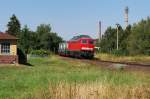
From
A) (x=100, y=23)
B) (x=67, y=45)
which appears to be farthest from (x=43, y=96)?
(x=100, y=23)

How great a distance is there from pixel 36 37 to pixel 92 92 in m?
92.6

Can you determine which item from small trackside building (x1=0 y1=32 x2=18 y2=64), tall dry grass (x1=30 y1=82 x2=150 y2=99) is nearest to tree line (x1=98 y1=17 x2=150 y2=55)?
small trackside building (x1=0 y1=32 x2=18 y2=64)

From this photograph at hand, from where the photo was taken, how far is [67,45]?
3211 inches

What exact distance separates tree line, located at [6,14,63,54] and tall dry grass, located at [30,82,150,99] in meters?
79.2

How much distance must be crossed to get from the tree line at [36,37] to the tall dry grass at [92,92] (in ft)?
260

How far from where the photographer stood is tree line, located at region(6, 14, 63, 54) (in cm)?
10019

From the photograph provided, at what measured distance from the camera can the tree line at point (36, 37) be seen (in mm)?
100188

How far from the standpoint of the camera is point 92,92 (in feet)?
55.9

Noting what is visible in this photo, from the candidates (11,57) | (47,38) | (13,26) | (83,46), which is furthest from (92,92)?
(13,26)

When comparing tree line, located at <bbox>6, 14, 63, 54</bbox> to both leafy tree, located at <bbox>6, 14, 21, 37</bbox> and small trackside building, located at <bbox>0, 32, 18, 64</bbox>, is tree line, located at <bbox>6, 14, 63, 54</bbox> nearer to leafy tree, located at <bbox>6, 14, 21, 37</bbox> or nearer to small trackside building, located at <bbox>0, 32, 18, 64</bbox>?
leafy tree, located at <bbox>6, 14, 21, 37</bbox>

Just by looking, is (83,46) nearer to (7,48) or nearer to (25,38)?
(7,48)

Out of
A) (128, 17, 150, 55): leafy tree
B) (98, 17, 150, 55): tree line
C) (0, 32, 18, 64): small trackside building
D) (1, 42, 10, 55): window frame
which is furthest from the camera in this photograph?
(128, 17, 150, 55): leafy tree

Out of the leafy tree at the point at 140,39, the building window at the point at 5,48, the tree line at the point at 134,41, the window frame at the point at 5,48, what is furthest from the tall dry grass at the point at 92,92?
the leafy tree at the point at 140,39

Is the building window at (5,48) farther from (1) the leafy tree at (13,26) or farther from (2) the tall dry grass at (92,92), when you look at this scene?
(1) the leafy tree at (13,26)
